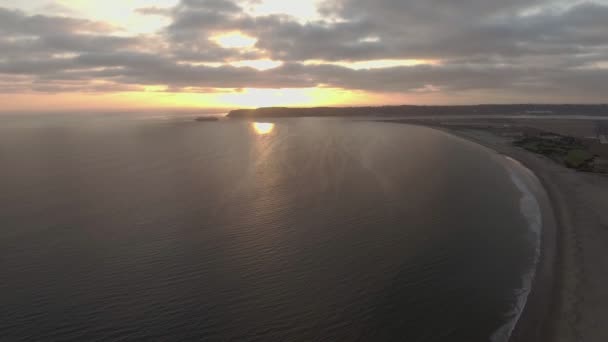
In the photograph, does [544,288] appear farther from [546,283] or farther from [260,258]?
[260,258]

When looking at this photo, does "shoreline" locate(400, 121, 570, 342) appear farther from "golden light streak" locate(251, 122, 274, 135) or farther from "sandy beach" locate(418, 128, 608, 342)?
"golden light streak" locate(251, 122, 274, 135)

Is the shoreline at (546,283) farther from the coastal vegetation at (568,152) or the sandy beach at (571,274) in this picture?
the coastal vegetation at (568,152)

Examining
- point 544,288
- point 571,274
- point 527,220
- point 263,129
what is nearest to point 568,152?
point 527,220

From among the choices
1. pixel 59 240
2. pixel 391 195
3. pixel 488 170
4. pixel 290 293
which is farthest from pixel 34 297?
pixel 488 170

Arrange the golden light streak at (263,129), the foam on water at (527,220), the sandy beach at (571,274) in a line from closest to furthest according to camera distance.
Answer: the sandy beach at (571,274) < the foam on water at (527,220) < the golden light streak at (263,129)

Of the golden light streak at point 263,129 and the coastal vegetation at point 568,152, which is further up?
the golden light streak at point 263,129

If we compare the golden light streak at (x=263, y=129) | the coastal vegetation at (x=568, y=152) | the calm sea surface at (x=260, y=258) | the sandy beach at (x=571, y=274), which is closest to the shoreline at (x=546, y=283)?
the sandy beach at (x=571, y=274)
